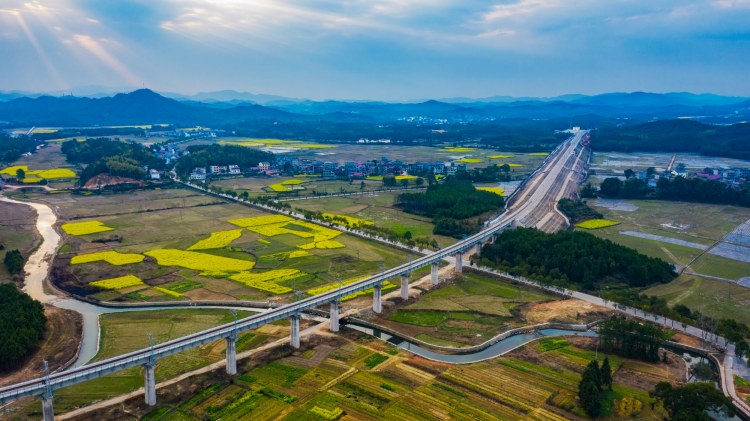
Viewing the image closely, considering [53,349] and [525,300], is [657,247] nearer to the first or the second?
[525,300]

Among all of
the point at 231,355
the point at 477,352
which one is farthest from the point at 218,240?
the point at 477,352

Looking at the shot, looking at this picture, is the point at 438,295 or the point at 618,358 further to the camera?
the point at 438,295

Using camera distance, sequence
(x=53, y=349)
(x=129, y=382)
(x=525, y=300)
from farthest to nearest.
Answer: (x=525, y=300), (x=53, y=349), (x=129, y=382)

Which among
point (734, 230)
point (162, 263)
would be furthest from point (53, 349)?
point (734, 230)

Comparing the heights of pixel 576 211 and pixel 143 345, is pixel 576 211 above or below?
above

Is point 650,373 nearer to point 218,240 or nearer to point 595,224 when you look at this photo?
point 595,224

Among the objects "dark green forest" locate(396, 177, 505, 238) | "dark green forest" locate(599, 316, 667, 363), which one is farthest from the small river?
"dark green forest" locate(396, 177, 505, 238)

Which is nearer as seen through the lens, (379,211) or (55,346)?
(55,346)
